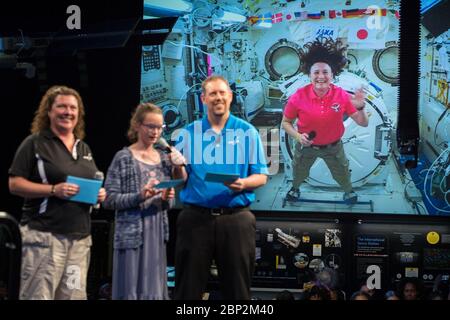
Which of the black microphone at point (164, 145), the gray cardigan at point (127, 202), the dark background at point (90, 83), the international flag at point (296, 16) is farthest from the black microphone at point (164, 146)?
the international flag at point (296, 16)

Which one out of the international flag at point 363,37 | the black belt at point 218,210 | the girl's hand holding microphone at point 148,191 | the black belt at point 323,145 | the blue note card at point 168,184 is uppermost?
the international flag at point 363,37

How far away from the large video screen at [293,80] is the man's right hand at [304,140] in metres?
0.07

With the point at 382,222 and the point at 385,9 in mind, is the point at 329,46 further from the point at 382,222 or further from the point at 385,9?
the point at 382,222

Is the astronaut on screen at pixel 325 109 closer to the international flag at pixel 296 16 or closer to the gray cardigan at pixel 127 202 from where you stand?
the international flag at pixel 296 16

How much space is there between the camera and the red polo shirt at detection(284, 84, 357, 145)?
6.38 metres

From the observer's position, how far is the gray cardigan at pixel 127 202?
365 centimetres

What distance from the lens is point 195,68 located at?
6539 millimetres

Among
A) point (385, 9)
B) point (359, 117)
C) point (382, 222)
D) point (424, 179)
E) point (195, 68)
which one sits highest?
point (385, 9)

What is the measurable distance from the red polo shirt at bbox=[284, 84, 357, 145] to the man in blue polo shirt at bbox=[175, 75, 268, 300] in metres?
2.70

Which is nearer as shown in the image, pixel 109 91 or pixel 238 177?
pixel 238 177

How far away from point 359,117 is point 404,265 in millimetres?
1418

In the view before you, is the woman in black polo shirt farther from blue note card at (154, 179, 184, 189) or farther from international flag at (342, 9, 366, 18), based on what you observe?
international flag at (342, 9, 366, 18)
